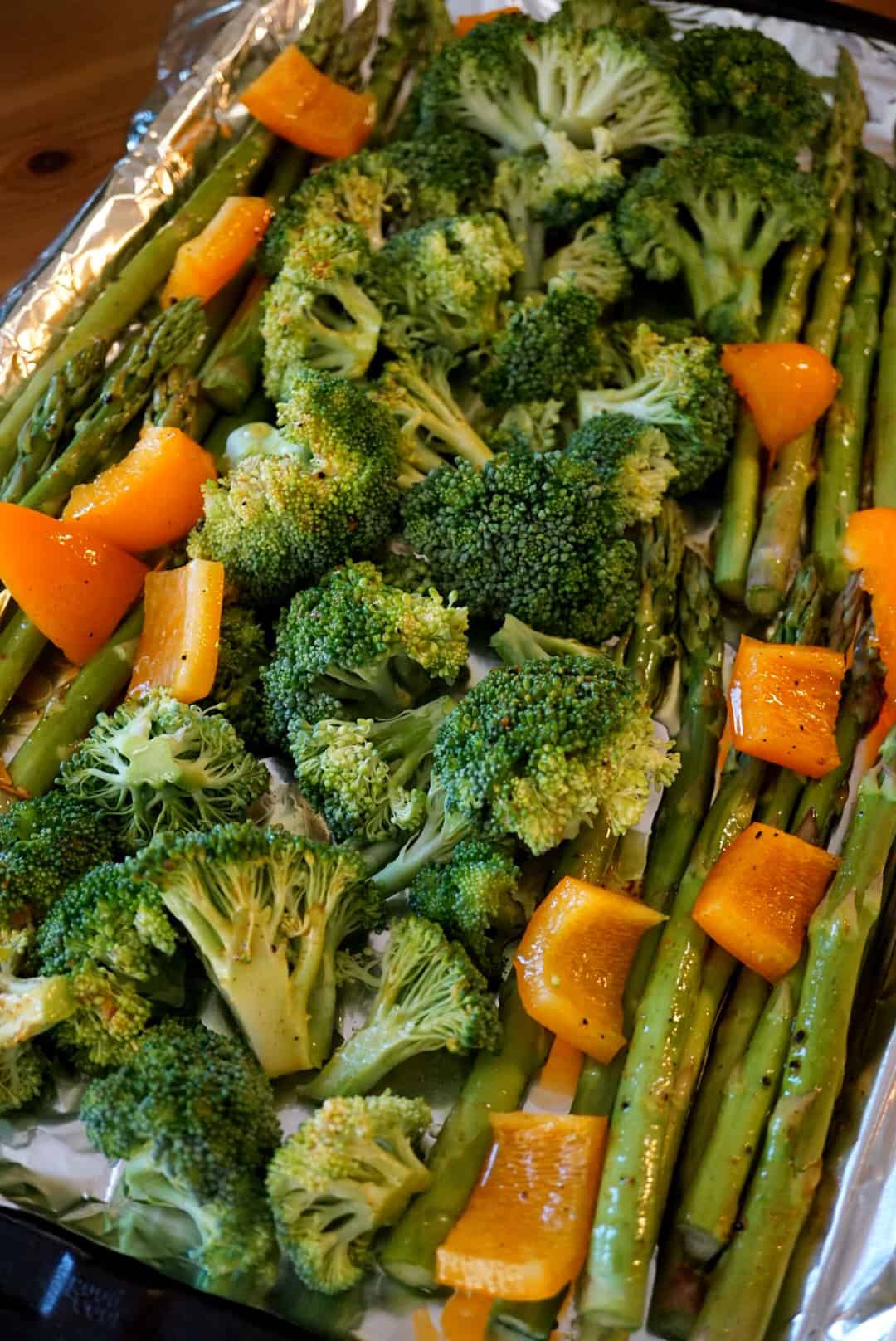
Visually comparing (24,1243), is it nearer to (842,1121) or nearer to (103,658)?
(103,658)

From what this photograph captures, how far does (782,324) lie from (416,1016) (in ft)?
6.70

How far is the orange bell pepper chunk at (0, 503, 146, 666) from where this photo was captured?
7.86ft

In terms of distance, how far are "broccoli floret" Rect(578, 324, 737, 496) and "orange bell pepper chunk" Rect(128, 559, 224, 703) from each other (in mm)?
1012

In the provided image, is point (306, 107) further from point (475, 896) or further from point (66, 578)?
point (475, 896)

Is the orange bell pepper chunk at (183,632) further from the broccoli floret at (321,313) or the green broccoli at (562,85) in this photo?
the green broccoli at (562,85)

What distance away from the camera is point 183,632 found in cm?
235

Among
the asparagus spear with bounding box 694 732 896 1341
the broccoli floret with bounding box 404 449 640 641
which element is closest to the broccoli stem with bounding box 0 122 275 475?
the broccoli floret with bounding box 404 449 640 641

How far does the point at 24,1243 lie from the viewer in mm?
1809

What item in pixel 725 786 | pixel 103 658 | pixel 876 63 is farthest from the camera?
pixel 876 63

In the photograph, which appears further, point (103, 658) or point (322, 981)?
point (103, 658)

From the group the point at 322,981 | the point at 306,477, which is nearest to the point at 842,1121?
the point at 322,981

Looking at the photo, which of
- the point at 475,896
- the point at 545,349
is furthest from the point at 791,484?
the point at 475,896

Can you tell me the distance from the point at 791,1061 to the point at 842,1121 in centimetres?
14

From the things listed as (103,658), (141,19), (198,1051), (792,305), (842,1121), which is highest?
(141,19)
